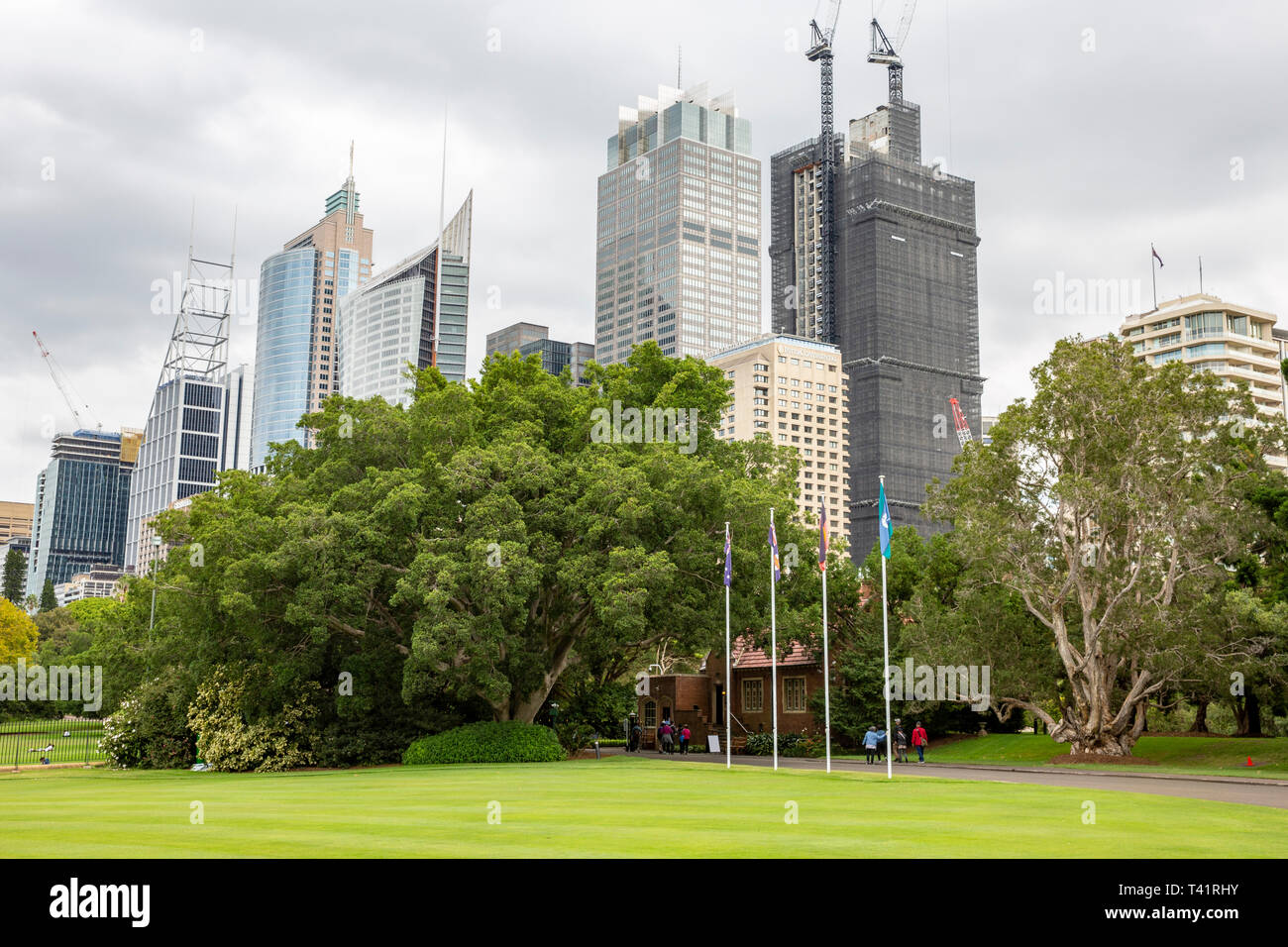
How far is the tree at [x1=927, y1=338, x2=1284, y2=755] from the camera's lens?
40.7 m

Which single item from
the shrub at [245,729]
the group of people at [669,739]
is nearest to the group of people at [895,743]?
the group of people at [669,739]

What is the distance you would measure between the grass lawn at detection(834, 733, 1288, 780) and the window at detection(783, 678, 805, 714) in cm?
561

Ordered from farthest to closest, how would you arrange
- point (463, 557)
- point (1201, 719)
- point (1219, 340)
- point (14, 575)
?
1. point (14, 575)
2. point (1219, 340)
3. point (1201, 719)
4. point (463, 557)

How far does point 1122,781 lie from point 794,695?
79.4 feet

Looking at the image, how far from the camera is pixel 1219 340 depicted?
145250 mm

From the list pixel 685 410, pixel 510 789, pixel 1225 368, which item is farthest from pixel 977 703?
pixel 1225 368

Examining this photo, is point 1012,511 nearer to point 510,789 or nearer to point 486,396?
point 486,396

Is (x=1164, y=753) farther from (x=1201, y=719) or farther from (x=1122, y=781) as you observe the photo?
(x=1122, y=781)

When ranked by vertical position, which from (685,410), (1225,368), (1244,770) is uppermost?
(1225,368)

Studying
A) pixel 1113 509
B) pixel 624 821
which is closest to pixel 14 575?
pixel 1113 509

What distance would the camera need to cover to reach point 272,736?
131 ft
